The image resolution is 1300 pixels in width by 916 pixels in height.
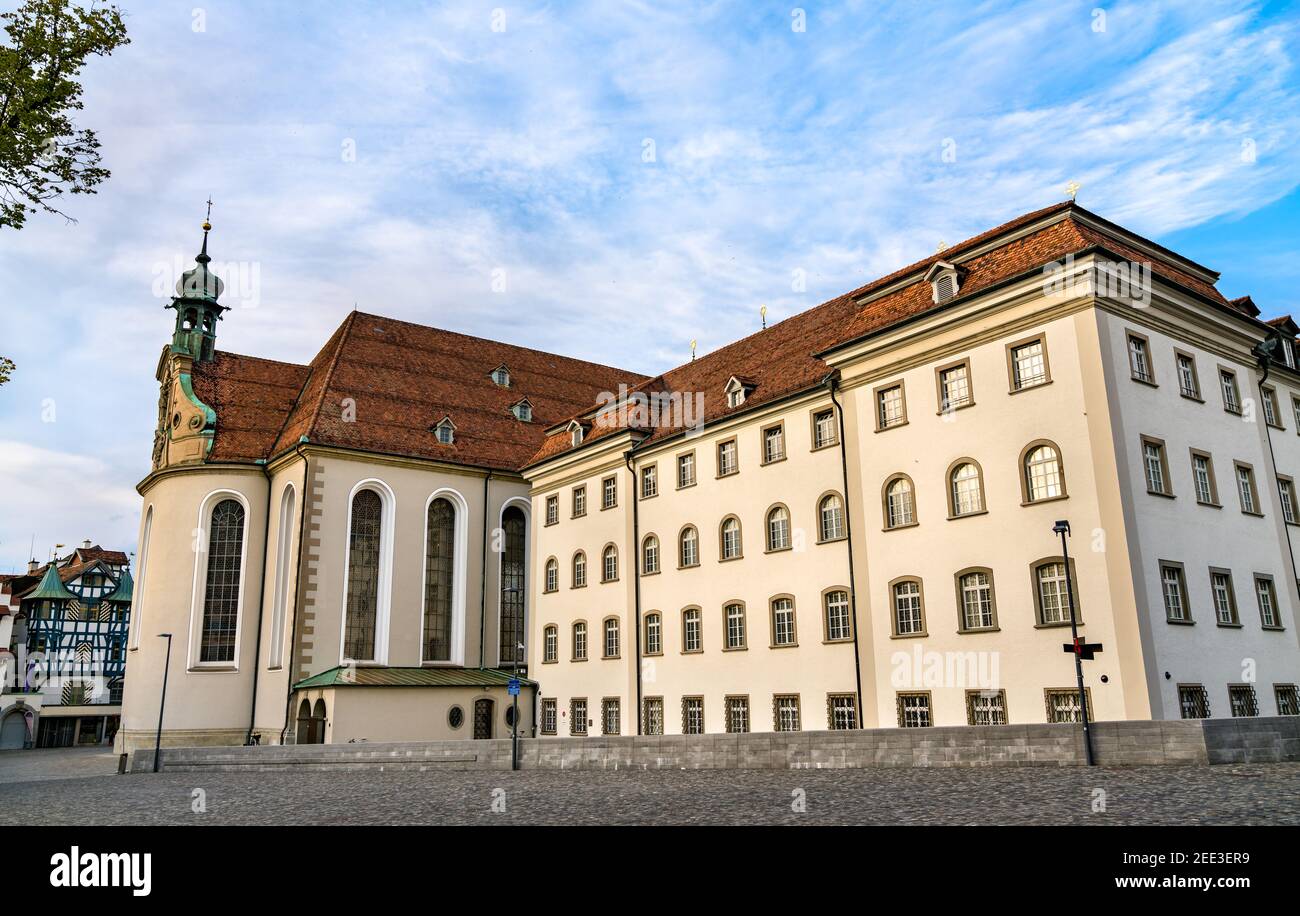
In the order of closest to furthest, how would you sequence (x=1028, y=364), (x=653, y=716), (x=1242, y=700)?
1. (x=1242, y=700)
2. (x=1028, y=364)
3. (x=653, y=716)

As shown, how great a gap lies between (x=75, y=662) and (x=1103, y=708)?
2923 inches

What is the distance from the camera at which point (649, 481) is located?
3509cm

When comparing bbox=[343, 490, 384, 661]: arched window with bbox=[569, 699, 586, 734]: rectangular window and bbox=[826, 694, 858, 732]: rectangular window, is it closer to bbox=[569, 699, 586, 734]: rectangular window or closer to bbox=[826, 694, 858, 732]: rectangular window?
bbox=[569, 699, 586, 734]: rectangular window

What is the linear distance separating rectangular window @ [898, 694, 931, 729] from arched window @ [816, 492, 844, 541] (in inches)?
193

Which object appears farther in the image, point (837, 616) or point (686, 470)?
point (686, 470)

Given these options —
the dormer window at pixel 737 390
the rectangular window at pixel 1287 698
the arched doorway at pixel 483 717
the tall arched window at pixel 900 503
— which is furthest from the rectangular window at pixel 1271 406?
the arched doorway at pixel 483 717

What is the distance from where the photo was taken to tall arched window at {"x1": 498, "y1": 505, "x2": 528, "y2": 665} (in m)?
42.8

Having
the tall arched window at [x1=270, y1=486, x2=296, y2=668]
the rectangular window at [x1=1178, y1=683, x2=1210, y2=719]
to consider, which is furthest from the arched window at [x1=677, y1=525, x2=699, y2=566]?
the tall arched window at [x1=270, y1=486, x2=296, y2=668]

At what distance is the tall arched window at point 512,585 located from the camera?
4284 centimetres

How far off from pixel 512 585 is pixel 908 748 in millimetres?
28064

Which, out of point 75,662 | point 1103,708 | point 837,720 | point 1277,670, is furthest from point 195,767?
point 75,662

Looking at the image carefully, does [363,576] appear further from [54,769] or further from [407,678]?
[54,769]

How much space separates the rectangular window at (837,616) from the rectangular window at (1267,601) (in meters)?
9.65

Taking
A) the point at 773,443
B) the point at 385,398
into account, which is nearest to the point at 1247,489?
the point at 773,443
